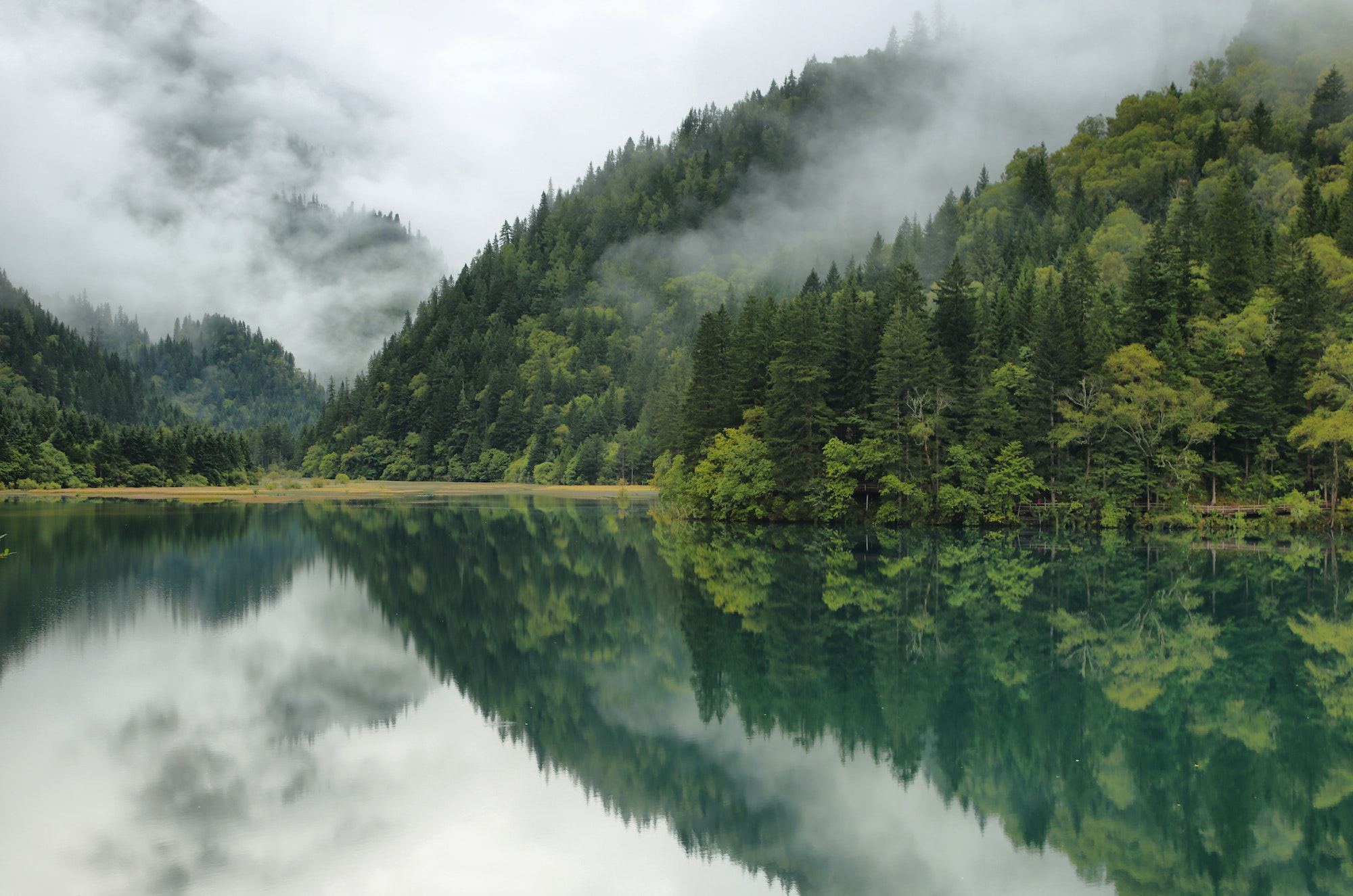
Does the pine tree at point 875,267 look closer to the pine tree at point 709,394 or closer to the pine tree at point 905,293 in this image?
the pine tree at point 905,293

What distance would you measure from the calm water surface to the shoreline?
65977 millimetres

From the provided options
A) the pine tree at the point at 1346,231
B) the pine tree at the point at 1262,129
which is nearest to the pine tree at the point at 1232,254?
the pine tree at the point at 1346,231

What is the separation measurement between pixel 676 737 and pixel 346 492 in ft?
383

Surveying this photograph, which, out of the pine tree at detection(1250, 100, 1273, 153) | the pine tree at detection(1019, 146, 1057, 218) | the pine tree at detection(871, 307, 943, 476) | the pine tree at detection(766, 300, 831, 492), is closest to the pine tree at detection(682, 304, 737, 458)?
the pine tree at detection(766, 300, 831, 492)

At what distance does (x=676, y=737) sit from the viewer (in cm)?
1587

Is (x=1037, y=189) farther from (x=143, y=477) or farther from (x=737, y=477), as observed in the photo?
(x=143, y=477)

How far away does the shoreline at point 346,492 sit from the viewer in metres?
92.2

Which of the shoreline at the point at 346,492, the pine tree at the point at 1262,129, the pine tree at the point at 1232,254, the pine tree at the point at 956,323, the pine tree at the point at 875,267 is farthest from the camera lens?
the pine tree at the point at 875,267

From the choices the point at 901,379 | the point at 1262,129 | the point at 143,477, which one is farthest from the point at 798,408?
the point at 1262,129

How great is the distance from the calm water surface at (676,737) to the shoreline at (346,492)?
65977 millimetres

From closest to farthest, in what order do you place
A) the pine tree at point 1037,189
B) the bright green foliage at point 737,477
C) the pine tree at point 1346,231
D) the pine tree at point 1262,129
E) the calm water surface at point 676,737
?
1. the calm water surface at point 676,737
2. the bright green foliage at point 737,477
3. the pine tree at point 1346,231
4. the pine tree at point 1262,129
5. the pine tree at point 1037,189

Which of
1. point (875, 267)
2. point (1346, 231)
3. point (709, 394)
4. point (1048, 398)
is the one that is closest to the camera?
point (1048, 398)

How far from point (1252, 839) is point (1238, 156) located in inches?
5016

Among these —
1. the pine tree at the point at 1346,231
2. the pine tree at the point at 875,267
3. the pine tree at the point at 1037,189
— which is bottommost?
the pine tree at the point at 1346,231
